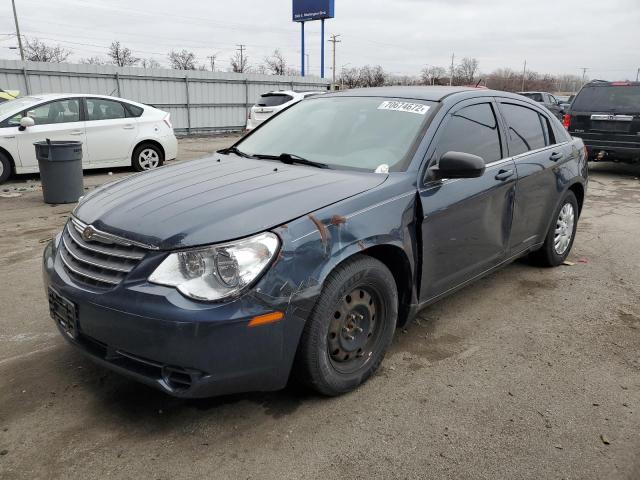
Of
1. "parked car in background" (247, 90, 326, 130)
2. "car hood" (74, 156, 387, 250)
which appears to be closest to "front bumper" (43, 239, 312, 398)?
"car hood" (74, 156, 387, 250)

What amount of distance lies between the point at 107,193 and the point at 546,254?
3.90 meters

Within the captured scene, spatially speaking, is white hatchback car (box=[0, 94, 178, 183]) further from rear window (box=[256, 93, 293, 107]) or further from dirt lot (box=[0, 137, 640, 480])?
dirt lot (box=[0, 137, 640, 480])

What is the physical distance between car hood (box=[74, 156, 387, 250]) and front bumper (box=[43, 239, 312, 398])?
0.96 ft

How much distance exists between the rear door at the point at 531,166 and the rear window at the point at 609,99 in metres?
6.95

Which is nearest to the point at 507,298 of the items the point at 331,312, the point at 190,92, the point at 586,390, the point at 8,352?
the point at 586,390

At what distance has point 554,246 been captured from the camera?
16.9ft

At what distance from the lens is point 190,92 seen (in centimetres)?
2027

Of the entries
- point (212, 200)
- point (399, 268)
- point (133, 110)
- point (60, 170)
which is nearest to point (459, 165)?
point (399, 268)

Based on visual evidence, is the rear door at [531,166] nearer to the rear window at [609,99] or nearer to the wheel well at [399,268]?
the wheel well at [399,268]

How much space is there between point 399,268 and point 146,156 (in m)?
8.64

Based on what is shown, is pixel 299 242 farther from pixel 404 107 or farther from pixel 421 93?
pixel 421 93

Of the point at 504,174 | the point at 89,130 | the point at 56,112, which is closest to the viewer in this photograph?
the point at 504,174

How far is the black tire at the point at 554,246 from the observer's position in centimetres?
499

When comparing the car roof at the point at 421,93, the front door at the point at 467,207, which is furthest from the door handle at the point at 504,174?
the car roof at the point at 421,93
